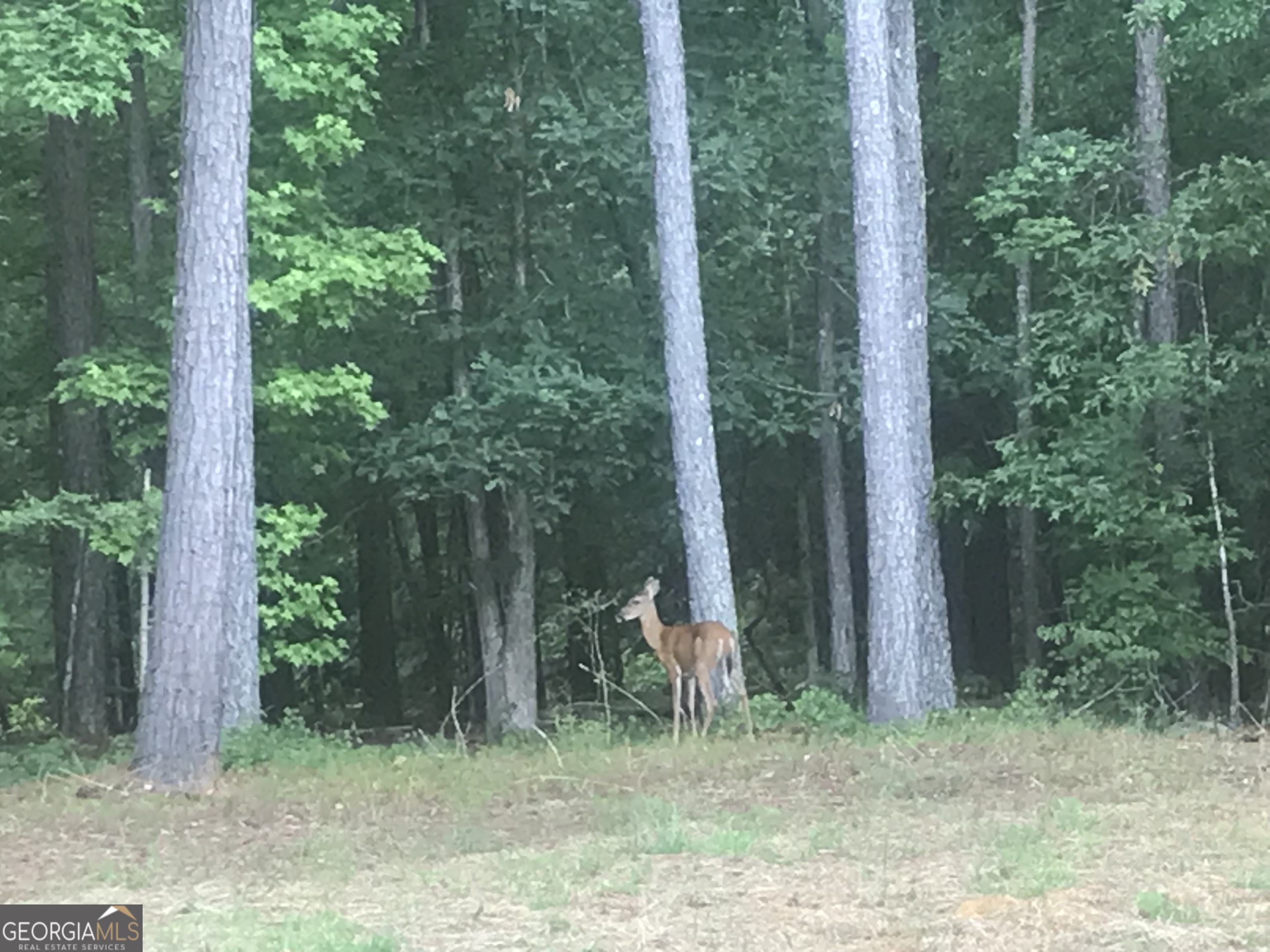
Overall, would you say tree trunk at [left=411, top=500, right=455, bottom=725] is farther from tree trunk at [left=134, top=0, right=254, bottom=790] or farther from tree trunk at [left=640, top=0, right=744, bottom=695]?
tree trunk at [left=134, top=0, right=254, bottom=790]

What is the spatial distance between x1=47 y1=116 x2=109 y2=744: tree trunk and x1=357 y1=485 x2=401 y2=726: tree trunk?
511cm

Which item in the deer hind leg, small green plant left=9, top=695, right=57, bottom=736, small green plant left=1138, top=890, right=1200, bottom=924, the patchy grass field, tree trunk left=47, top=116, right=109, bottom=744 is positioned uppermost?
tree trunk left=47, top=116, right=109, bottom=744

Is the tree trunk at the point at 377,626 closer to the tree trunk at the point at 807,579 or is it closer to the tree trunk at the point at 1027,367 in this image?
the tree trunk at the point at 807,579

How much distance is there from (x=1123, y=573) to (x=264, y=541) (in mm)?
8083

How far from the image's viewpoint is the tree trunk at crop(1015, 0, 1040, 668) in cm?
1577

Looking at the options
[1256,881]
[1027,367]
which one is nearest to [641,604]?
[1027,367]

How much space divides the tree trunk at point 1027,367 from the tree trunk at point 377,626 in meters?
8.93

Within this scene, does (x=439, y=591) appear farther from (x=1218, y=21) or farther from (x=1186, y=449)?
(x=1218, y=21)

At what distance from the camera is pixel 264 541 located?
46.9ft

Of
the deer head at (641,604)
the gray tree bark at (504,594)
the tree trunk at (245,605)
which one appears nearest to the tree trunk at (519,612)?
the gray tree bark at (504,594)

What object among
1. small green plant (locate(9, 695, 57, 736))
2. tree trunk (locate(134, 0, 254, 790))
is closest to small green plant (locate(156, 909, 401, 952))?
tree trunk (locate(134, 0, 254, 790))

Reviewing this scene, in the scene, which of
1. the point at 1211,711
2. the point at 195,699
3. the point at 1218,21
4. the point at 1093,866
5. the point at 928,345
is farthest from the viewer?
the point at 928,345

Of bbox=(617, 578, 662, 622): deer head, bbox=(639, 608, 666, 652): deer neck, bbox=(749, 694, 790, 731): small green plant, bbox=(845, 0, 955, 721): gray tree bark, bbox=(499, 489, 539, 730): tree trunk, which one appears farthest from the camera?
bbox=(499, 489, 539, 730): tree trunk

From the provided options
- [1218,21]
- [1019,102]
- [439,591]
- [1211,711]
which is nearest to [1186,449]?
[1211,711]
